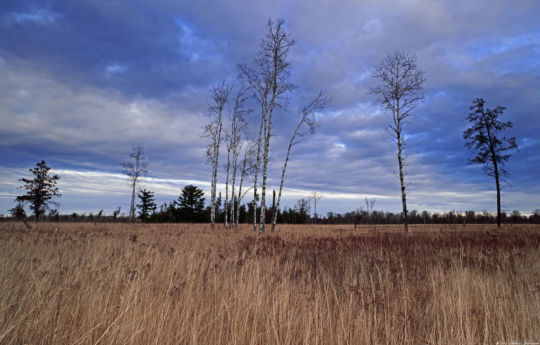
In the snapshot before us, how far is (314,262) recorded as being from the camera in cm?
745

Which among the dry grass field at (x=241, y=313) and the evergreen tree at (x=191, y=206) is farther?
the evergreen tree at (x=191, y=206)

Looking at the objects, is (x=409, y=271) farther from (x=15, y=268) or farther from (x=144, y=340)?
(x=15, y=268)

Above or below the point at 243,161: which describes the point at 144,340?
below

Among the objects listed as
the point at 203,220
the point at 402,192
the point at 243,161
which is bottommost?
the point at 203,220

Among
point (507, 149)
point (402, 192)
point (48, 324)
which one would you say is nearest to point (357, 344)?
point (48, 324)

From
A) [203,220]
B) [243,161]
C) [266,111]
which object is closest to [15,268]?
[266,111]

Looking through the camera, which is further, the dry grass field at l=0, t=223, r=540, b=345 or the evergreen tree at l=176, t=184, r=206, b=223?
the evergreen tree at l=176, t=184, r=206, b=223

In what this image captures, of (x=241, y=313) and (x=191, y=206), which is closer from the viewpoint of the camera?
(x=241, y=313)

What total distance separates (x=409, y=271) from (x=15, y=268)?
332 inches

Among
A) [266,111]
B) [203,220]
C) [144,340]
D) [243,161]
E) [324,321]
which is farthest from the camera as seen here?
[203,220]

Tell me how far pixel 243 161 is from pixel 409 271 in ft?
73.6

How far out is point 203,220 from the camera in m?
55.5

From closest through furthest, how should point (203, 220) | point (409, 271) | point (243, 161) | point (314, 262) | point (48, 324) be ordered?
point (48, 324) → point (409, 271) → point (314, 262) → point (243, 161) → point (203, 220)

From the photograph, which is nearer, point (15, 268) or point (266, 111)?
A: point (15, 268)
